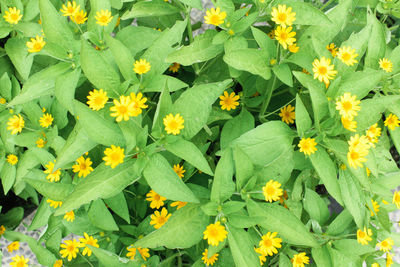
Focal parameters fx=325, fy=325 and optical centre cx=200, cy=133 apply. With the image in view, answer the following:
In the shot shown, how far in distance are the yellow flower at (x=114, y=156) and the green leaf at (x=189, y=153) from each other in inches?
4.9

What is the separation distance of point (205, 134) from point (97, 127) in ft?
1.50

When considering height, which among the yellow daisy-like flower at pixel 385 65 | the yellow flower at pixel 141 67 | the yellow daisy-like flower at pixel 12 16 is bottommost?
the yellow daisy-like flower at pixel 385 65

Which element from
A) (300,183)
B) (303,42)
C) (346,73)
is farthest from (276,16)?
(300,183)

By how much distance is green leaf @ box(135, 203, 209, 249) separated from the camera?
0.84 metres

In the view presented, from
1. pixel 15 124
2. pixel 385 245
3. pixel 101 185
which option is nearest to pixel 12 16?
pixel 15 124

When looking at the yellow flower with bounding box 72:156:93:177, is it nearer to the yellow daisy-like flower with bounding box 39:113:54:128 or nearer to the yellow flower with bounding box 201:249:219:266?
the yellow daisy-like flower with bounding box 39:113:54:128

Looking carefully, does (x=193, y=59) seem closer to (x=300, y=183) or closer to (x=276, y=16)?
(x=276, y=16)

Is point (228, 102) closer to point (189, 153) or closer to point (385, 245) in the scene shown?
point (189, 153)

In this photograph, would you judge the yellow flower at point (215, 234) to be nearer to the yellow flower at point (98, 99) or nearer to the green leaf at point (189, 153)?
the green leaf at point (189, 153)

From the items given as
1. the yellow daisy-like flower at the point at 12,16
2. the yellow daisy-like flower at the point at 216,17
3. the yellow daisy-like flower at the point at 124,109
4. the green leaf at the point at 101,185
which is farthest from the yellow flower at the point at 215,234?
A: the yellow daisy-like flower at the point at 12,16

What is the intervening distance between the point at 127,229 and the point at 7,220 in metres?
0.91

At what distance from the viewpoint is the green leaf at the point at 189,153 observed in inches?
32.7

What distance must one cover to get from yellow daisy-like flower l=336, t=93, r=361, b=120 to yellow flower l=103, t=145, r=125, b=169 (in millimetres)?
587

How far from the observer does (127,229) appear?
116 cm
